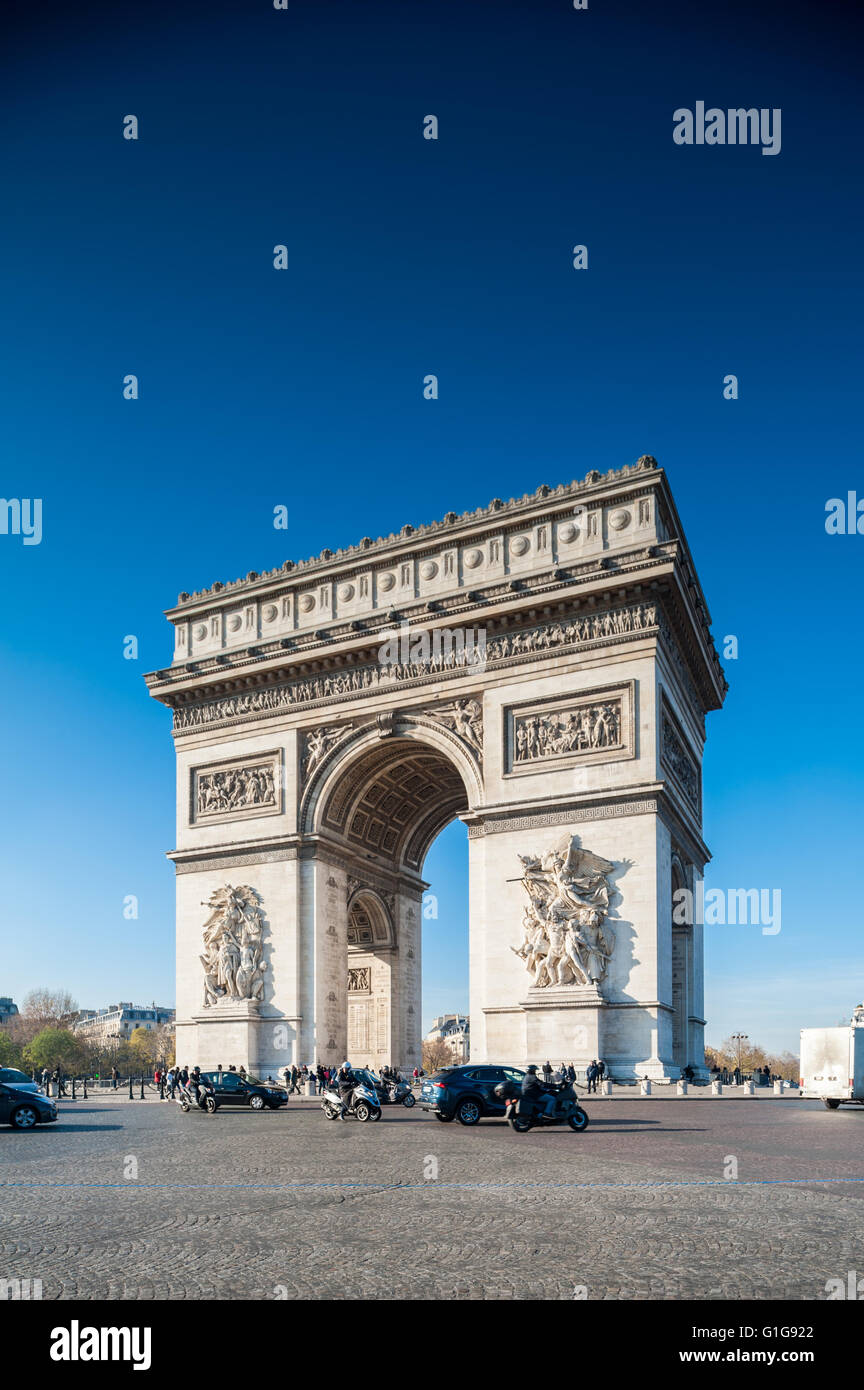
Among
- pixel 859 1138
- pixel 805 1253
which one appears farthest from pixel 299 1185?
pixel 859 1138

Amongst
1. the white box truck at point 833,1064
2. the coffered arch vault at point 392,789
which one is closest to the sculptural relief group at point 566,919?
the coffered arch vault at point 392,789

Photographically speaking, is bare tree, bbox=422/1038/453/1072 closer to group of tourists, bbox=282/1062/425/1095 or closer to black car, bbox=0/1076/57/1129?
group of tourists, bbox=282/1062/425/1095

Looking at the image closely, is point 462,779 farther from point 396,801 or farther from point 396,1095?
point 396,1095

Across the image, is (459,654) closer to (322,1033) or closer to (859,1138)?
(322,1033)

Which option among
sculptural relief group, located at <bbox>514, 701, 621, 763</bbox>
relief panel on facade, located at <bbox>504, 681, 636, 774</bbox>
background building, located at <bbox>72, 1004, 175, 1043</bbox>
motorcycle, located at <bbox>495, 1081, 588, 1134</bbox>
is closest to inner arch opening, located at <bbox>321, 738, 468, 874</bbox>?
relief panel on facade, located at <bbox>504, 681, 636, 774</bbox>

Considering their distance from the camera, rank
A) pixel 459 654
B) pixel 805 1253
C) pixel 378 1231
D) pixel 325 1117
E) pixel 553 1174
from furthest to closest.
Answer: pixel 459 654 < pixel 325 1117 < pixel 553 1174 < pixel 378 1231 < pixel 805 1253

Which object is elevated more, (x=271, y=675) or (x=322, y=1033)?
(x=271, y=675)
